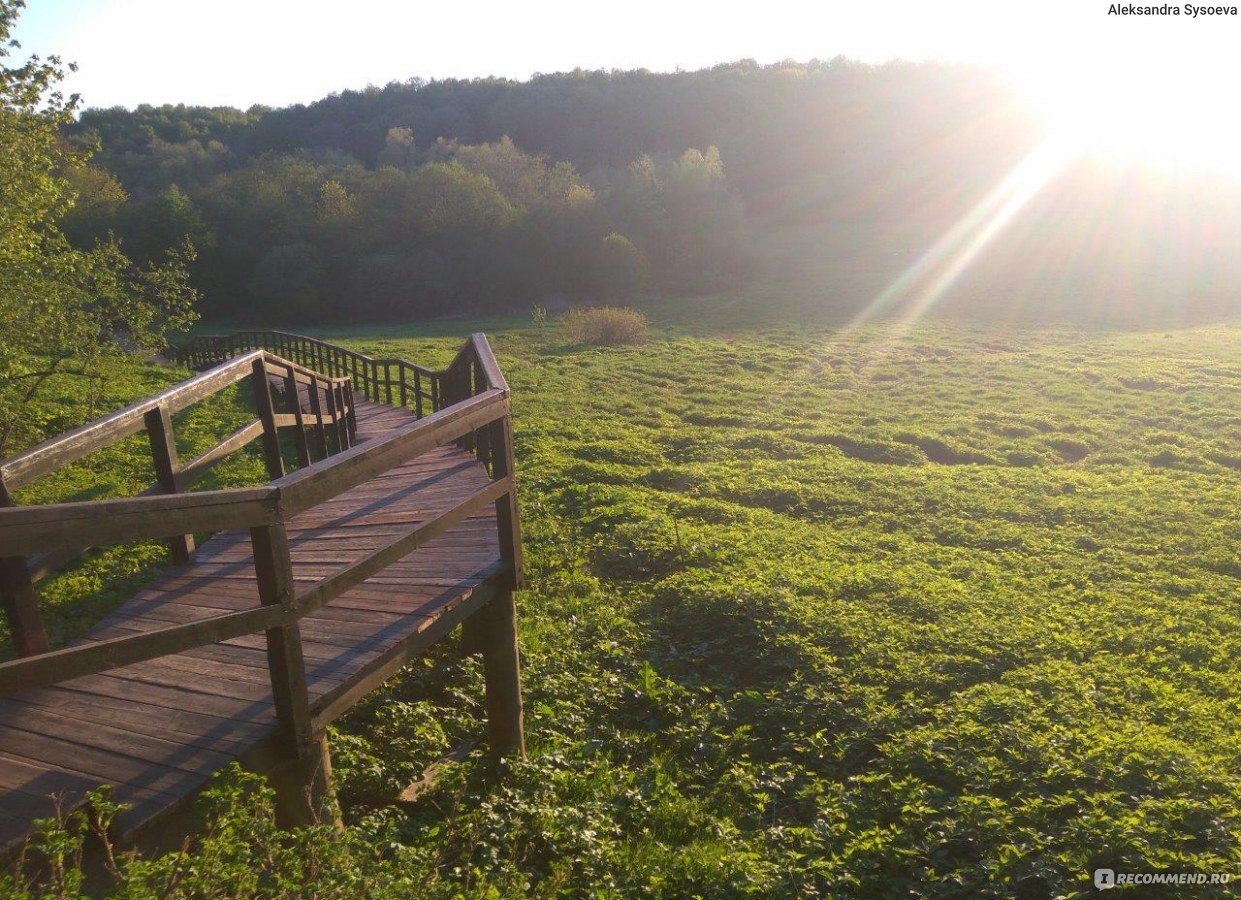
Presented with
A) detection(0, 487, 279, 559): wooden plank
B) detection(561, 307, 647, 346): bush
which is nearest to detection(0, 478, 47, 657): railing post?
detection(0, 487, 279, 559): wooden plank

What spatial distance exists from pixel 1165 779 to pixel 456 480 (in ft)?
18.1

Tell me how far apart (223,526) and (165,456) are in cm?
302

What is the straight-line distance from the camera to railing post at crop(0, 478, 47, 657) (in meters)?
4.14

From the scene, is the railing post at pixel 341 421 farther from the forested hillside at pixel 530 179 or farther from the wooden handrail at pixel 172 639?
the wooden handrail at pixel 172 639

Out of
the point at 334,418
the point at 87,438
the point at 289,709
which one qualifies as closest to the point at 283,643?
the point at 289,709

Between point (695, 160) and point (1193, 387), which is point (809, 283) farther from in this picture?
point (1193, 387)

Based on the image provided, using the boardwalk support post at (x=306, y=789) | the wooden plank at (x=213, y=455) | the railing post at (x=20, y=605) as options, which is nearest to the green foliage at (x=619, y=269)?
the wooden plank at (x=213, y=455)

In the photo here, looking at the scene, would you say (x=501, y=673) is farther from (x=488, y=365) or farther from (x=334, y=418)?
(x=334, y=418)

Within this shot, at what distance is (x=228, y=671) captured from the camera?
3.96m

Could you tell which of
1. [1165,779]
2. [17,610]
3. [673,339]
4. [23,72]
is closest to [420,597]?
[17,610]

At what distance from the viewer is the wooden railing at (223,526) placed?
2535 mm

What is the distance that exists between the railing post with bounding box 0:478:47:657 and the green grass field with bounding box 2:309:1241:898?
1777mm

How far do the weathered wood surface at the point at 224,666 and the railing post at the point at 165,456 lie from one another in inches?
4.7

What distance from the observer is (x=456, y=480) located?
7496 mm
